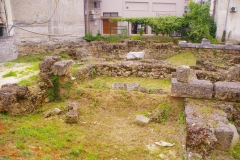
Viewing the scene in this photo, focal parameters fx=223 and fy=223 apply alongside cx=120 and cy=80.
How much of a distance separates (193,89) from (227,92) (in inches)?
38.2

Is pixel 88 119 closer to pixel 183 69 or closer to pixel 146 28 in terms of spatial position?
pixel 183 69

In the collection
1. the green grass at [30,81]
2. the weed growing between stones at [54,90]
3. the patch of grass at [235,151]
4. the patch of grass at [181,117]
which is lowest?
the patch of grass at [235,151]

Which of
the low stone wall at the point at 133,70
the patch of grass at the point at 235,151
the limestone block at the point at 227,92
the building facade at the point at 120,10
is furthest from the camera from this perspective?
the building facade at the point at 120,10

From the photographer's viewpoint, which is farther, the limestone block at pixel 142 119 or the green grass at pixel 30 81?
the green grass at pixel 30 81

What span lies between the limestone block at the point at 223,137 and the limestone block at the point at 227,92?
1679 millimetres

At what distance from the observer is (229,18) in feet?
61.5

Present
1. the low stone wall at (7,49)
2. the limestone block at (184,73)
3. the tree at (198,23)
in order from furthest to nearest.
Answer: the tree at (198,23)
the low stone wall at (7,49)
the limestone block at (184,73)

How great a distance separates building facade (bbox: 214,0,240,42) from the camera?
1841cm

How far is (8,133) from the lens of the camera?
5.04m

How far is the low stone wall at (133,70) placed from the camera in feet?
38.0

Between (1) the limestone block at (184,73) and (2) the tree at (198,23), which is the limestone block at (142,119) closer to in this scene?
(1) the limestone block at (184,73)

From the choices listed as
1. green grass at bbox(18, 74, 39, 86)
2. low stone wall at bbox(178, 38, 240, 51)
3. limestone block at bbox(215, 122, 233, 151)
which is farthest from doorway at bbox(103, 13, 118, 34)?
limestone block at bbox(215, 122, 233, 151)

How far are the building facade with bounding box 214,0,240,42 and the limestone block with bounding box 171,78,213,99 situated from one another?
1438 cm

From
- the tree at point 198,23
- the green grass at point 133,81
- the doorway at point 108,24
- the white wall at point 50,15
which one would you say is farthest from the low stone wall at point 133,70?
the doorway at point 108,24
